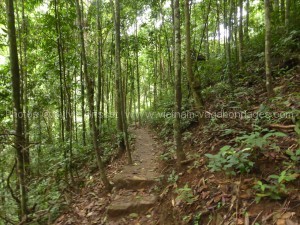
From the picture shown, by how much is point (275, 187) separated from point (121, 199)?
12.2 ft

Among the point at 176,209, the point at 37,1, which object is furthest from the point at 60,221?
the point at 37,1

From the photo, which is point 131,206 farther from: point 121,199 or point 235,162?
point 235,162

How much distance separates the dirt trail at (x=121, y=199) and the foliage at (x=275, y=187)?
2.34 metres

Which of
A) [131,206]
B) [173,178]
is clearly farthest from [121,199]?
[173,178]

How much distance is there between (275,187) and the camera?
2.78 metres

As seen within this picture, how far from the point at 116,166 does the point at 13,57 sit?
4666mm

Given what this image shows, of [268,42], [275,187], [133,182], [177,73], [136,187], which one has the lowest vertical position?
[136,187]

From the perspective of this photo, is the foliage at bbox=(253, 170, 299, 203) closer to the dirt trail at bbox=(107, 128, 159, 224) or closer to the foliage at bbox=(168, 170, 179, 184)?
the foliage at bbox=(168, 170, 179, 184)

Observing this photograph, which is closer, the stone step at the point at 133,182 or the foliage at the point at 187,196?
the foliage at the point at 187,196

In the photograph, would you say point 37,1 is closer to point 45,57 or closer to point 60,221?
point 45,57

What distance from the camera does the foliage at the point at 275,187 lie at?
2693mm

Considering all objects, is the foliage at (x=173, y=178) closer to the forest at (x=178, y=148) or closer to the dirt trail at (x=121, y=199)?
the forest at (x=178, y=148)

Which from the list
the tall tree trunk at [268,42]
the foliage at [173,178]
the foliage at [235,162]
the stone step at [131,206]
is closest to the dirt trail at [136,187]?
the stone step at [131,206]

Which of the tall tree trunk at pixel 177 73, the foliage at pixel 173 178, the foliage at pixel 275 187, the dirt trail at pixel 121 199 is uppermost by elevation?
the tall tree trunk at pixel 177 73
